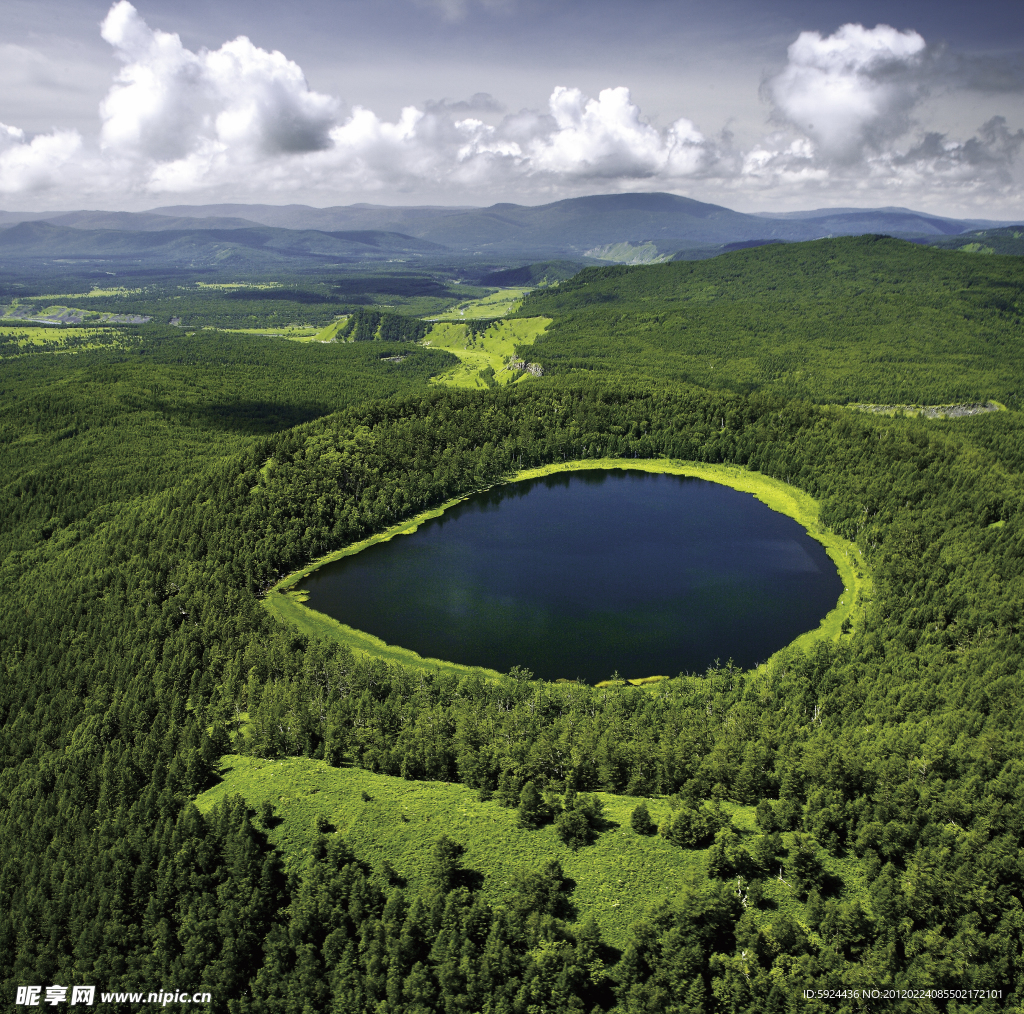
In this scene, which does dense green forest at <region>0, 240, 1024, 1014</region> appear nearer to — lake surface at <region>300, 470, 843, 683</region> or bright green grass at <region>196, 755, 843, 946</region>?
bright green grass at <region>196, 755, 843, 946</region>

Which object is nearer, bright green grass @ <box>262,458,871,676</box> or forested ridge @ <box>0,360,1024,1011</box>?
forested ridge @ <box>0,360,1024,1011</box>

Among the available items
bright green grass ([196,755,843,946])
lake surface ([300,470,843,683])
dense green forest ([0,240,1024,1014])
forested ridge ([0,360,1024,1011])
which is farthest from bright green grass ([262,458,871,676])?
bright green grass ([196,755,843,946])

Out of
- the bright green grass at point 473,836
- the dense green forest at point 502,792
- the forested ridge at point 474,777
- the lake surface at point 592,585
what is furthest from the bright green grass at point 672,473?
the bright green grass at point 473,836

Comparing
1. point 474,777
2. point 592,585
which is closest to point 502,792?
point 474,777

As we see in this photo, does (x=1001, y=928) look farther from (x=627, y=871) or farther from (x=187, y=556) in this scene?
(x=187, y=556)

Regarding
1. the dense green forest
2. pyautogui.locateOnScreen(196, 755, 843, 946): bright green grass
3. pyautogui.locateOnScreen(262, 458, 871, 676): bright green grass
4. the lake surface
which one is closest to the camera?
the dense green forest

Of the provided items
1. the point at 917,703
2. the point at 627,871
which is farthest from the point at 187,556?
the point at 917,703
